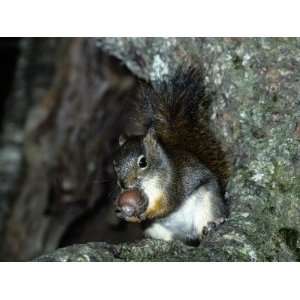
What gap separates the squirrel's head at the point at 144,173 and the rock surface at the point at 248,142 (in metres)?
0.18

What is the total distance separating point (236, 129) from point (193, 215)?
262 millimetres

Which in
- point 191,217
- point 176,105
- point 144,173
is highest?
point 176,105

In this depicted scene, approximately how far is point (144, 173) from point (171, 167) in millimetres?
103

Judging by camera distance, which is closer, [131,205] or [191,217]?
[131,205]

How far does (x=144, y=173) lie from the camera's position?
5.61 ft

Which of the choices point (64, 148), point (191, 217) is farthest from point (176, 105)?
point (64, 148)

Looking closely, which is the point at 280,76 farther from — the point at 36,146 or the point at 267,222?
the point at 36,146

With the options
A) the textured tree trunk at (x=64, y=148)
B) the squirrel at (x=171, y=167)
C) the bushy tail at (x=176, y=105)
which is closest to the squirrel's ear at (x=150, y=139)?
the squirrel at (x=171, y=167)

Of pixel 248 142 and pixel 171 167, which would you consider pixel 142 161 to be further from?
pixel 248 142

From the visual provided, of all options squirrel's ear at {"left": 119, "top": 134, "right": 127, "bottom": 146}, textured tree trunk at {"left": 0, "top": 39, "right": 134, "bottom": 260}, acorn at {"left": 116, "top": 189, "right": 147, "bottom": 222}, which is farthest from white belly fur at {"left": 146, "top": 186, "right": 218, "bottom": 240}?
textured tree trunk at {"left": 0, "top": 39, "right": 134, "bottom": 260}

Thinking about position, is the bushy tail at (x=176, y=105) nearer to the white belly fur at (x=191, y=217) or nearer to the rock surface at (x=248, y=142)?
the rock surface at (x=248, y=142)

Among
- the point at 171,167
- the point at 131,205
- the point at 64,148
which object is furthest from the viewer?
the point at 64,148

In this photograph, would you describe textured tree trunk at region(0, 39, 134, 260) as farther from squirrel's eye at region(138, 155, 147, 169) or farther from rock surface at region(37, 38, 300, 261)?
squirrel's eye at region(138, 155, 147, 169)

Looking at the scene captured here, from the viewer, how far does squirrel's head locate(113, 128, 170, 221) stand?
66.0 inches
